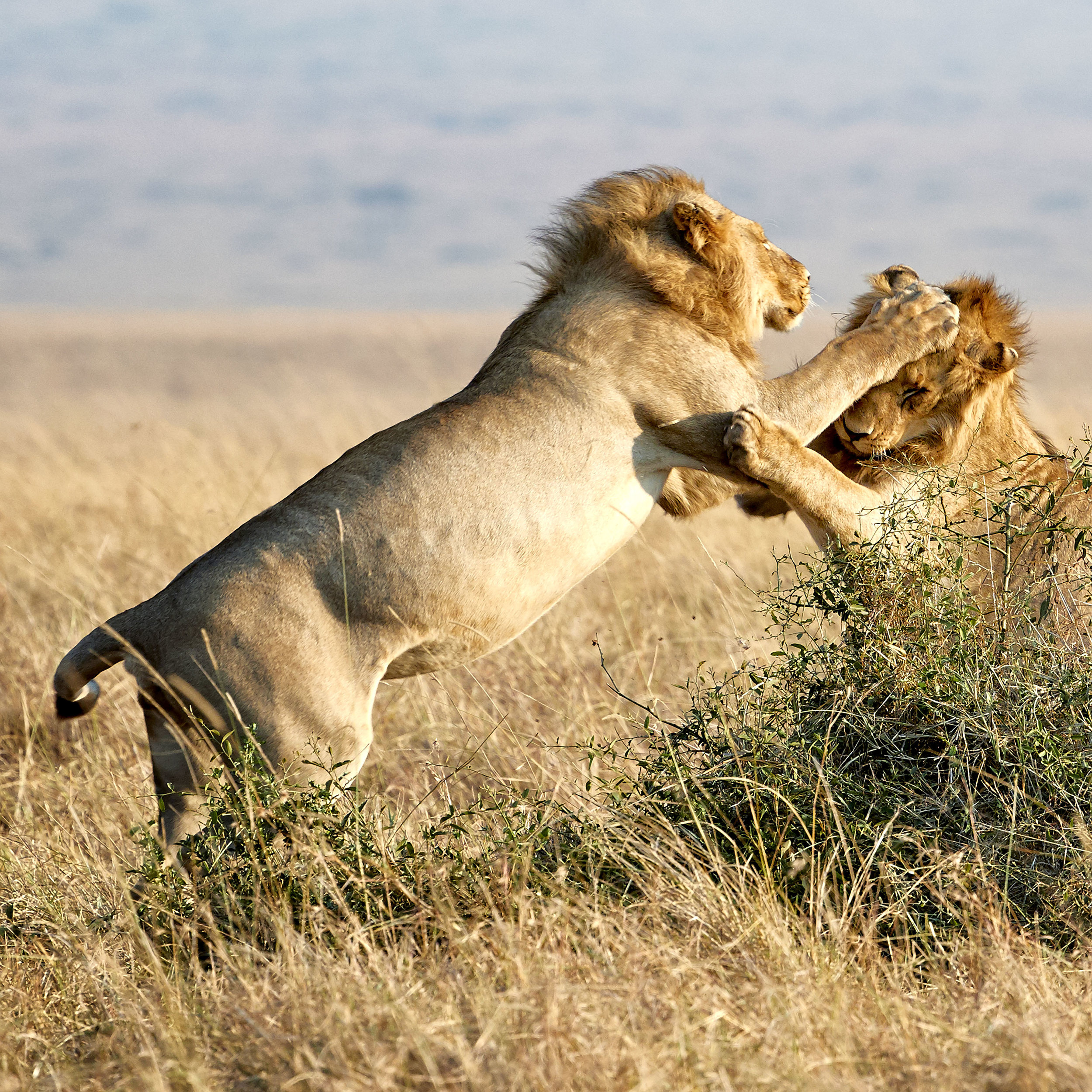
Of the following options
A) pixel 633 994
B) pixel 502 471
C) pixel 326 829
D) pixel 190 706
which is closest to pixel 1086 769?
pixel 633 994

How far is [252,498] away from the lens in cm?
1042

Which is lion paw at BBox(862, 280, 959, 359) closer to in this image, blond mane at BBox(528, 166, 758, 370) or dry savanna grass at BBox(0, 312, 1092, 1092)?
blond mane at BBox(528, 166, 758, 370)

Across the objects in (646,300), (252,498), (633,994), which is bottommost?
(252,498)

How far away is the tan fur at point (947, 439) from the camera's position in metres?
4.09

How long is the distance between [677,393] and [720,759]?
47.8 inches

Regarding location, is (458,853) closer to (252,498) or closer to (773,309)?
(773,309)

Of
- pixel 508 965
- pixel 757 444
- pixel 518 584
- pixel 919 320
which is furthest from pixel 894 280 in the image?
pixel 508 965

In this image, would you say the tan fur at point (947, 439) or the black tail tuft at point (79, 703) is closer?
the black tail tuft at point (79, 703)

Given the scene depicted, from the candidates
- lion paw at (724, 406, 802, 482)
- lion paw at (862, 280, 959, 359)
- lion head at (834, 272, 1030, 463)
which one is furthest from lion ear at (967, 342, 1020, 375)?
lion paw at (724, 406, 802, 482)

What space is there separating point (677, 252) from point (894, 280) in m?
0.88

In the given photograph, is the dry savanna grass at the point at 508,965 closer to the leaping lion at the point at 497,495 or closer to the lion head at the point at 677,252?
the leaping lion at the point at 497,495

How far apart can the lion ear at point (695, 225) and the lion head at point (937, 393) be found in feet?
2.41

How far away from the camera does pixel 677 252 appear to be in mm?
4285

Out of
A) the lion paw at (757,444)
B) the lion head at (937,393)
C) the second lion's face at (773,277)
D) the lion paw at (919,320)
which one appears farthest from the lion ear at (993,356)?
the lion paw at (757,444)
